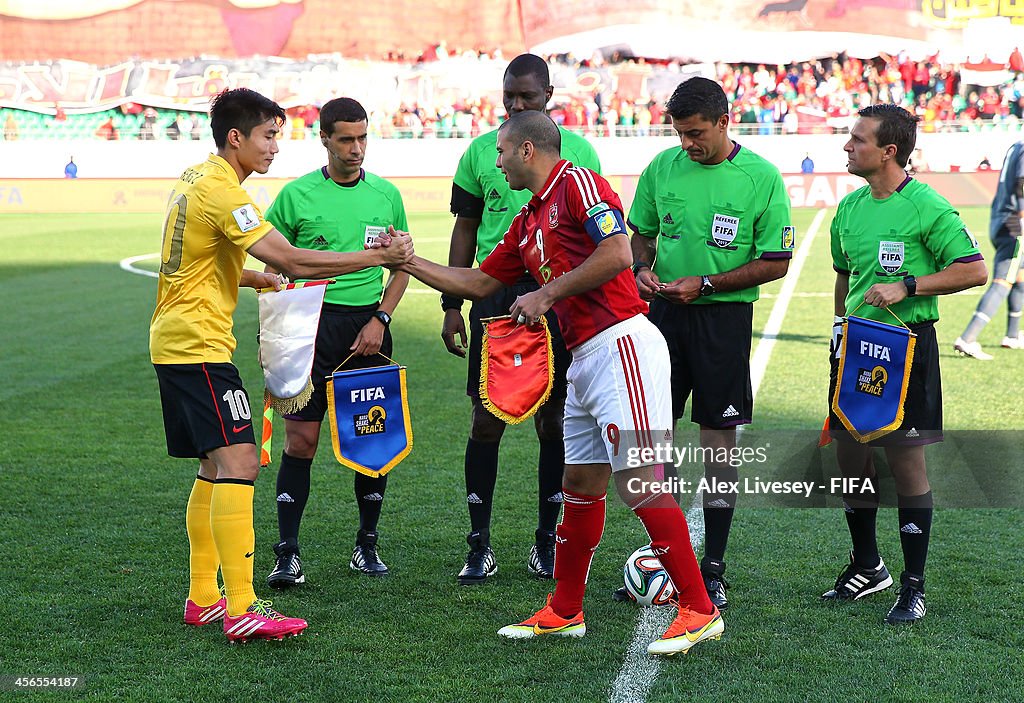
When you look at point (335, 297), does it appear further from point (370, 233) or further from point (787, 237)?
point (787, 237)

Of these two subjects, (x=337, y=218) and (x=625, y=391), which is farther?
(x=337, y=218)

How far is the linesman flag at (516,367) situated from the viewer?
166 inches

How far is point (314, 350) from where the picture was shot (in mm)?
4945

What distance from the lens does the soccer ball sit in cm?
459

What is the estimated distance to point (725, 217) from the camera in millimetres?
4734

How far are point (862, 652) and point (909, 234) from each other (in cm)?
167

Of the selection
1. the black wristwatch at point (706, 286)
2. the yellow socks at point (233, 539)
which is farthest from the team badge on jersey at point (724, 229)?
the yellow socks at point (233, 539)

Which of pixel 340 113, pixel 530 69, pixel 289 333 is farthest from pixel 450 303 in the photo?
pixel 530 69

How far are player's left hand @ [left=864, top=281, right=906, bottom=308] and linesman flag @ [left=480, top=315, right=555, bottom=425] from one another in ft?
4.29

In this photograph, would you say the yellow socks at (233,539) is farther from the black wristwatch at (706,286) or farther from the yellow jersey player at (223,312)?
the black wristwatch at (706,286)

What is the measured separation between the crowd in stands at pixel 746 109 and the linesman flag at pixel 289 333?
91.6ft

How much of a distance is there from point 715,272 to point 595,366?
0.95m

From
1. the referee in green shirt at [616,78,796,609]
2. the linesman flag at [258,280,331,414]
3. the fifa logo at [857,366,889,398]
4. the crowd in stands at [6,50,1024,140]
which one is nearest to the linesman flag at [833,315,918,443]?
the fifa logo at [857,366,889,398]

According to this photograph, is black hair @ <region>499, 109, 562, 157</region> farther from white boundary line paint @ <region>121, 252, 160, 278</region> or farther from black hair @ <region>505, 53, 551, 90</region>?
white boundary line paint @ <region>121, 252, 160, 278</region>
